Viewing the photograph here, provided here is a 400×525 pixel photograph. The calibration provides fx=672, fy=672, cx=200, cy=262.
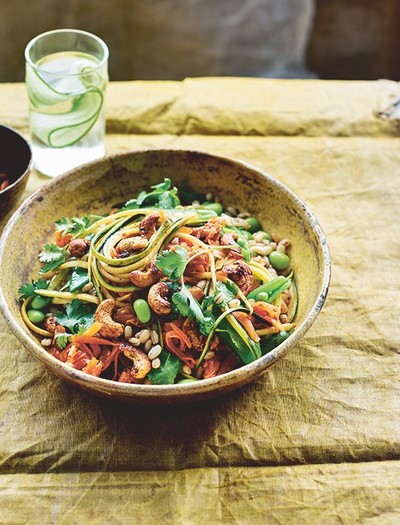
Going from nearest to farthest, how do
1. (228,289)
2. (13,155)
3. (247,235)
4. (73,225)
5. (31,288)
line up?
(228,289) < (31,288) < (73,225) < (247,235) < (13,155)

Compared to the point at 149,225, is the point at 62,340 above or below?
below

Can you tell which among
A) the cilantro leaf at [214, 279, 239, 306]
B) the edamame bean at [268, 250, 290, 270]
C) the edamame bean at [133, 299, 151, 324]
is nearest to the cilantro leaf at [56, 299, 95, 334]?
the edamame bean at [133, 299, 151, 324]

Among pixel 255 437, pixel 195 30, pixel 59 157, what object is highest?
pixel 59 157

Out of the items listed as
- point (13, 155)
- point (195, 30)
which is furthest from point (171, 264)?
point (195, 30)

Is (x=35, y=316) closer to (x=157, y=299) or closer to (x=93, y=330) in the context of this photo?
(x=93, y=330)

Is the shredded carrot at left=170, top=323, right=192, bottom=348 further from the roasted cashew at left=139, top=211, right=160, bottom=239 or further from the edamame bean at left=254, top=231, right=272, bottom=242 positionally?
the edamame bean at left=254, top=231, right=272, bottom=242

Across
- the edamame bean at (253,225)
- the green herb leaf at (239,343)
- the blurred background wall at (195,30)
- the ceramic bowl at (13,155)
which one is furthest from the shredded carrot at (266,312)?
the blurred background wall at (195,30)
